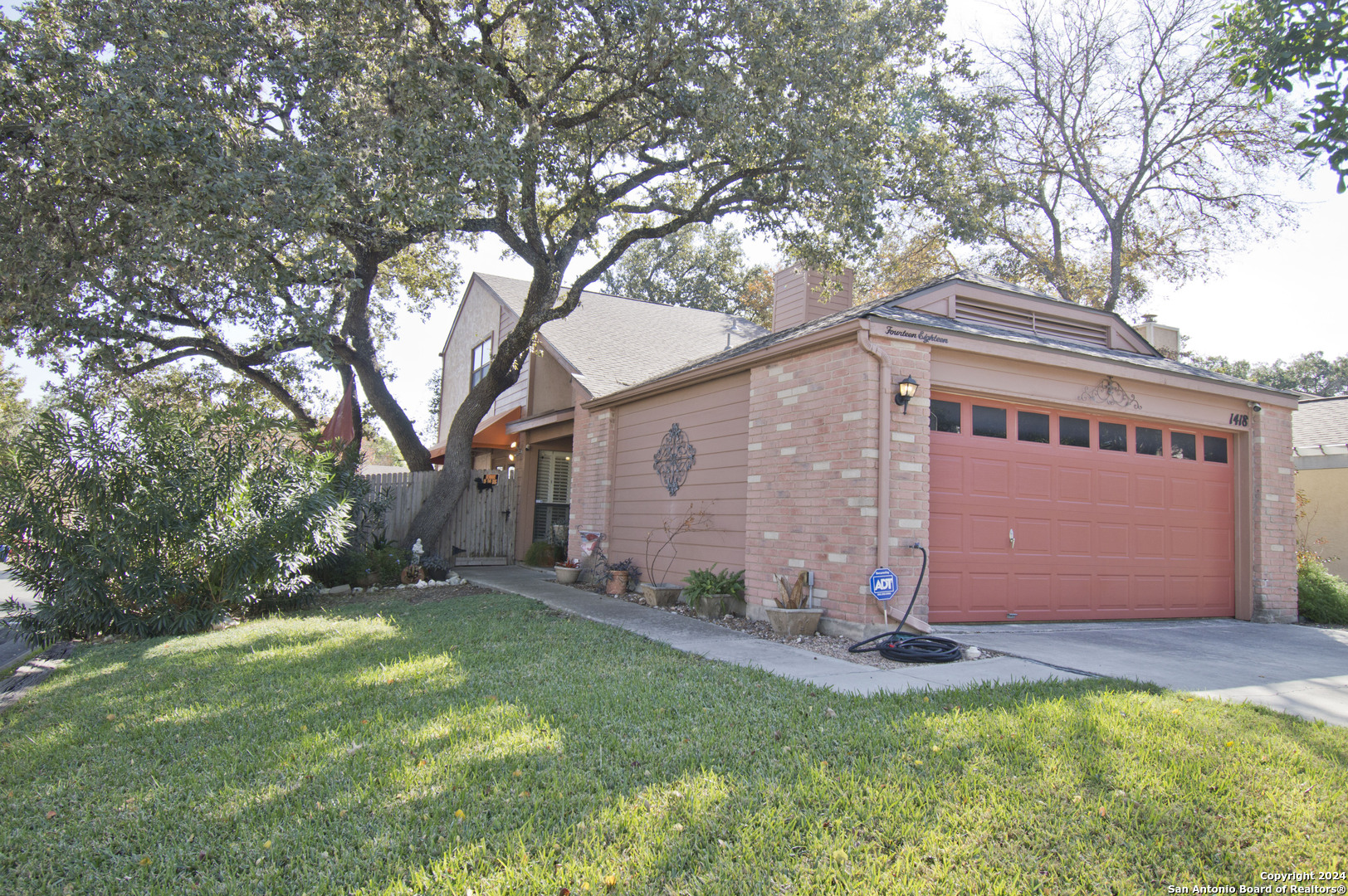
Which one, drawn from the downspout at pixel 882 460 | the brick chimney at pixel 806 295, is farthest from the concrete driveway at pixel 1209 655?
the brick chimney at pixel 806 295

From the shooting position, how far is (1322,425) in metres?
13.3

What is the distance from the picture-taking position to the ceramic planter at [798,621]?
6.82 metres

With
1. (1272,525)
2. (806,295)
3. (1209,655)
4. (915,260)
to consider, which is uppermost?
(915,260)

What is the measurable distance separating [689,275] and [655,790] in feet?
104

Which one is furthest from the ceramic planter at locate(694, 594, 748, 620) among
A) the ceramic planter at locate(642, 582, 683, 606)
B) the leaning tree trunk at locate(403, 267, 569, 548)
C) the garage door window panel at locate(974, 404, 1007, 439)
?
the leaning tree trunk at locate(403, 267, 569, 548)

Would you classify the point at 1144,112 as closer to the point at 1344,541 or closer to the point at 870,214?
the point at 1344,541

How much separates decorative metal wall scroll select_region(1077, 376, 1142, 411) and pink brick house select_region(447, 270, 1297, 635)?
0.03 metres

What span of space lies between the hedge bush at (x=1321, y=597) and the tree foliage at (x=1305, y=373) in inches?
1440

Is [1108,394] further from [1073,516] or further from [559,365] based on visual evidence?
[559,365]

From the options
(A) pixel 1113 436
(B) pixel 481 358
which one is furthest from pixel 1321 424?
(B) pixel 481 358

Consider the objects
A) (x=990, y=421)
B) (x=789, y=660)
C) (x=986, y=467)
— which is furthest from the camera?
(x=990, y=421)

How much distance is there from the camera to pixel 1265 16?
7008 mm

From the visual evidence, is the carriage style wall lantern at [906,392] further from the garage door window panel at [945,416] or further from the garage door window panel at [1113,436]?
the garage door window panel at [1113,436]

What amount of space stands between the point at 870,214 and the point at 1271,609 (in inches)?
271
